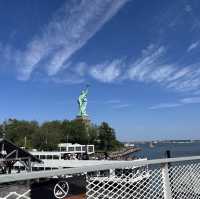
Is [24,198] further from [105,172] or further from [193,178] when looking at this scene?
[193,178]

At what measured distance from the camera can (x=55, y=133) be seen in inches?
4122

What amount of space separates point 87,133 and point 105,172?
114m

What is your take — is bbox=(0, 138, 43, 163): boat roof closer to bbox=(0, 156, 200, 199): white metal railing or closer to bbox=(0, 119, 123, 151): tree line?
bbox=(0, 156, 200, 199): white metal railing

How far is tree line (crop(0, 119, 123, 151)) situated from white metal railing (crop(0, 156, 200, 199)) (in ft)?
293

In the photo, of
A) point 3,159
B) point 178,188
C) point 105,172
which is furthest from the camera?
point 3,159

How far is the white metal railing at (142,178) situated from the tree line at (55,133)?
89.3m

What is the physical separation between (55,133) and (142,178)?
332 feet

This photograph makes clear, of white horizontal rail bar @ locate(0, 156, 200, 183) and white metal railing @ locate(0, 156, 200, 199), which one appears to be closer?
white horizontal rail bar @ locate(0, 156, 200, 183)

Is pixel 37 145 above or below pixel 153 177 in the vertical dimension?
above

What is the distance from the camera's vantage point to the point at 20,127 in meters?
104

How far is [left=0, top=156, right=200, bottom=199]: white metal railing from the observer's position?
12.8 feet

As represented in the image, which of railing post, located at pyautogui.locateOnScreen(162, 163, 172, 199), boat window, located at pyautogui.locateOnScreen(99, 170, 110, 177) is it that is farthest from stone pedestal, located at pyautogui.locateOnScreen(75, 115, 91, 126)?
boat window, located at pyautogui.locateOnScreen(99, 170, 110, 177)

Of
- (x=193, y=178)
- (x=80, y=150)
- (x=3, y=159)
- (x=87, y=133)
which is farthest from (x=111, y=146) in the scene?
(x=193, y=178)

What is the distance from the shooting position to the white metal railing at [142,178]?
389 cm
